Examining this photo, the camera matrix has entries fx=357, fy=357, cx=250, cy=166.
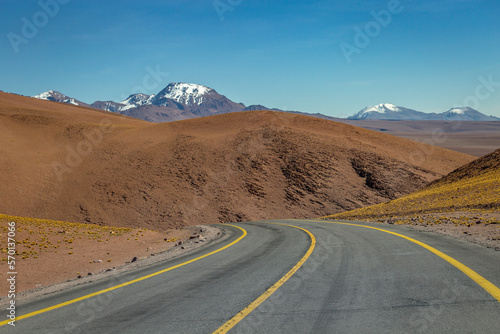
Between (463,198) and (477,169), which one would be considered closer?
(463,198)

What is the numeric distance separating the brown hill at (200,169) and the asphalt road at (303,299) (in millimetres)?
37235

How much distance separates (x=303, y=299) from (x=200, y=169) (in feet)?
175

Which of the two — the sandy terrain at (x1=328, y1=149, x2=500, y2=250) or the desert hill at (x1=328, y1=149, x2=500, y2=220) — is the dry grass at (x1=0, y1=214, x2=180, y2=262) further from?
the desert hill at (x1=328, y1=149, x2=500, y2=220)

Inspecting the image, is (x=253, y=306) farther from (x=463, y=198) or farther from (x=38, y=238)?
(x=463, y=198)

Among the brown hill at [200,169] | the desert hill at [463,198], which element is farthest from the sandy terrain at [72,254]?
the brown hill at [200,169]

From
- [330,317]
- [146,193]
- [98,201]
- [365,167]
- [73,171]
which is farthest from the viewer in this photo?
[365,167]

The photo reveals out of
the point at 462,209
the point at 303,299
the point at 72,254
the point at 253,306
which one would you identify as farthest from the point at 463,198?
the point at 253,306

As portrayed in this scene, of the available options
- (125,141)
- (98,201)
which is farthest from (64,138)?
(98,201)

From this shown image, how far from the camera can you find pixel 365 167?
2446 inches

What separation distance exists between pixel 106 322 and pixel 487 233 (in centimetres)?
A: 1287

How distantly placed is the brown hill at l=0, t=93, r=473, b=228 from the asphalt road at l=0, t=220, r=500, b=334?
37235 mm

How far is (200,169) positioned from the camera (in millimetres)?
58594

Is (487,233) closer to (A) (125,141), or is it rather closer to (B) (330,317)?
(B) (330,317)

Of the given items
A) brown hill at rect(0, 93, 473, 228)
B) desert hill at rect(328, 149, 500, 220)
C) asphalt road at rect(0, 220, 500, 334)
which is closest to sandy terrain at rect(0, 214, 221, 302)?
asphalt road at rect(0, 220, 500, 334)
